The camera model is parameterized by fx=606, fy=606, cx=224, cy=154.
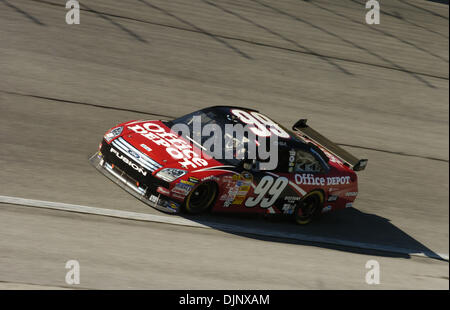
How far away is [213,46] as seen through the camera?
17031 millimetres

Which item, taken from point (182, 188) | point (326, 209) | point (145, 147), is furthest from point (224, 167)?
point (326, 209)

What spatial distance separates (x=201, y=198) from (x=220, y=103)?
19.2 feet

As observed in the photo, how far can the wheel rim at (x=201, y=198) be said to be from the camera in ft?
28.3

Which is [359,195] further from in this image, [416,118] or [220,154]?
[416,118]

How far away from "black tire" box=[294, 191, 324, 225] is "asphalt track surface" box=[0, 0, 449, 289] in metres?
0.30

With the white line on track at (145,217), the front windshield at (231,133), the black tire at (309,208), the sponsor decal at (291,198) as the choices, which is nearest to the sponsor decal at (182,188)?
the white line on track at (145,217)

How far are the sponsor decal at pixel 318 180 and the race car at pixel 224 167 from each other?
2 cm

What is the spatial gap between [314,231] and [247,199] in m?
1.42

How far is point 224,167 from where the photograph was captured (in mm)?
8758

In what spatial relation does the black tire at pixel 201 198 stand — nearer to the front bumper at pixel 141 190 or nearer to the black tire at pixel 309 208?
the front bumper at pixel 141 190

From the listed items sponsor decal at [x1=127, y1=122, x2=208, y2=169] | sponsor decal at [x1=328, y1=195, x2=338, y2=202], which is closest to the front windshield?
sponsor decal at [x1=127, y1=122, x2=208, y2=169]

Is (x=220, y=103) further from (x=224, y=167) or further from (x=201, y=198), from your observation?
(x=201, y=198)

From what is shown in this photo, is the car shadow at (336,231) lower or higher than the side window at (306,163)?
lower

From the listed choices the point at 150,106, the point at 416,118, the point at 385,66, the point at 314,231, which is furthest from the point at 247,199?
the point at 385,66
